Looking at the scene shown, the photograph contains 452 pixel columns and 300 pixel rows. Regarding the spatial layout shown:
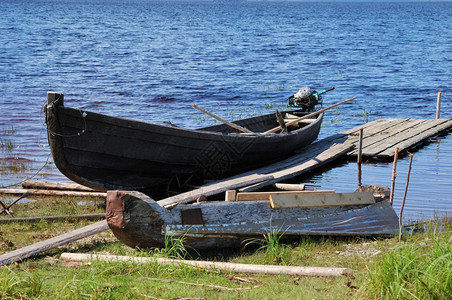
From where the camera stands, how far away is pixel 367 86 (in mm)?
28750

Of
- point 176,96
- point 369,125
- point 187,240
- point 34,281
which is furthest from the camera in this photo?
point 176,96

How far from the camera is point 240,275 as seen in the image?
21.5 ft

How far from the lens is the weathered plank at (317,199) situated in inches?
311

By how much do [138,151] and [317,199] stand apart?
3.20 metres

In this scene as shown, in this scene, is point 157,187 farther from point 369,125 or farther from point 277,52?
point 277,52

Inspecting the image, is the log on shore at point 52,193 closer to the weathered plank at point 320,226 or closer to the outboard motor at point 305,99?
the weathered plank at point 320,226

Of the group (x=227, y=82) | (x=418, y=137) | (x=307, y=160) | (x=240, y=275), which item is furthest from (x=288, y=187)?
(x=227, y=82)

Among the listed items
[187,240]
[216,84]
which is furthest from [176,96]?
[187,240]

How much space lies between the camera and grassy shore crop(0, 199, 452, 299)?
5445mm

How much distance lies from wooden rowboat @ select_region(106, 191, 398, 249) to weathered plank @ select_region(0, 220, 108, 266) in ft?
1.99

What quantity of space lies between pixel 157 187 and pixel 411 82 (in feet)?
73.4

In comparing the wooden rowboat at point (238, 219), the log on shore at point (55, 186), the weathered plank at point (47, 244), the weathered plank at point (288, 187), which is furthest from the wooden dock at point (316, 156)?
the log on shore at point (55, 186)

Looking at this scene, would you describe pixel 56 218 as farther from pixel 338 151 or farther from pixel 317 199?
pixel 338 151

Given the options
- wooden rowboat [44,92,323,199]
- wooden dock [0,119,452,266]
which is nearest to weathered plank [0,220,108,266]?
wooden dock [0,119,452,266]
